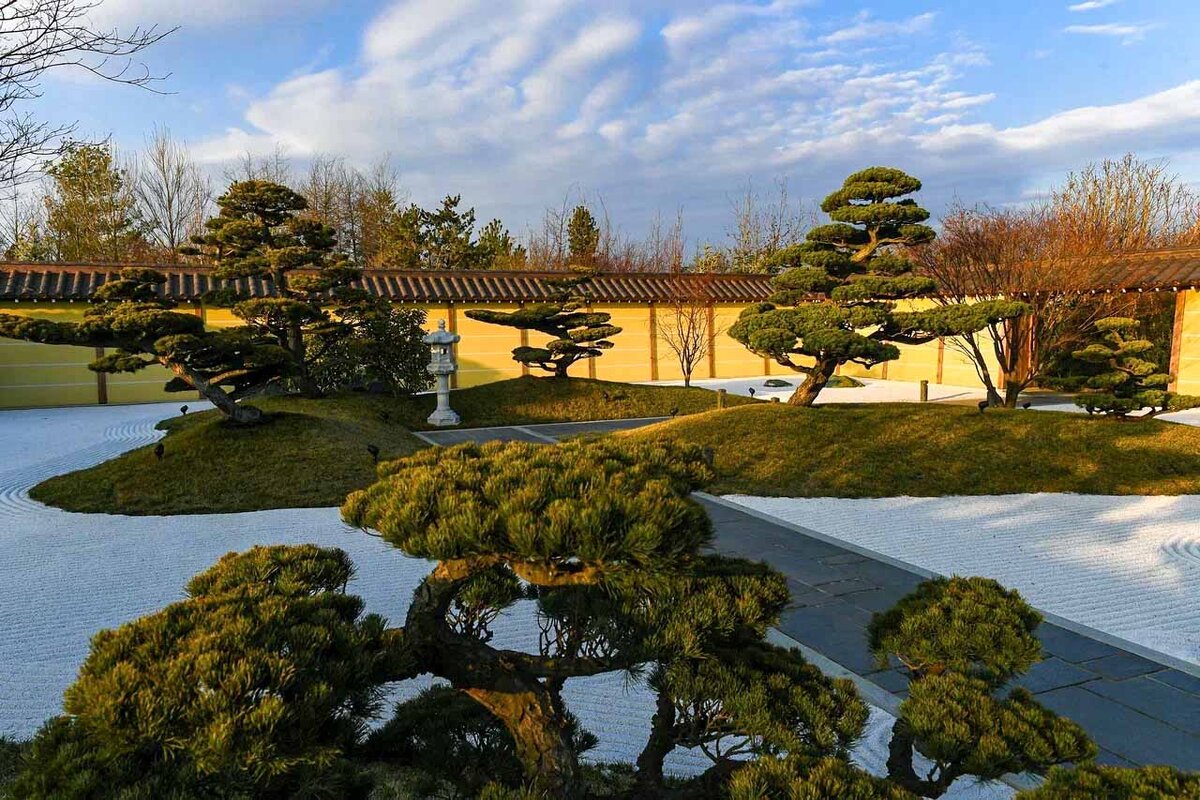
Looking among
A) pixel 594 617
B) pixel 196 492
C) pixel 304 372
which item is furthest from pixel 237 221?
pixel 594 617

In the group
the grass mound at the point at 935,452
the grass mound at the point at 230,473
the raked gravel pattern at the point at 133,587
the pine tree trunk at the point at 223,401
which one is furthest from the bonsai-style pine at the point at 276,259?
the grass mound at the point at 935,452

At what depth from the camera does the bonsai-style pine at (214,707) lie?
63.2 inches

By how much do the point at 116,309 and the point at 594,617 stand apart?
29.5ft

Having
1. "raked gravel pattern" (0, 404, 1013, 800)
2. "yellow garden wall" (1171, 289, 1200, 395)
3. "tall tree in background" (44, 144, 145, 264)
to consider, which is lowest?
"raked gravel pattern" (0, 404, 1013, 800)

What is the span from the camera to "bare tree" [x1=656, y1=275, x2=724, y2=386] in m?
20.4

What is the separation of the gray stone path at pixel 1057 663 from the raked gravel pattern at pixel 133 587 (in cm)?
68

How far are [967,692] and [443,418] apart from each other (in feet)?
41.2

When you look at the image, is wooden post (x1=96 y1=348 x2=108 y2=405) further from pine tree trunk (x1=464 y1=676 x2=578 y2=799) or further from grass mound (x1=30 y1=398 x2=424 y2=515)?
pine tree trunk (x1=464 y1=676 x2=578 y2=799)

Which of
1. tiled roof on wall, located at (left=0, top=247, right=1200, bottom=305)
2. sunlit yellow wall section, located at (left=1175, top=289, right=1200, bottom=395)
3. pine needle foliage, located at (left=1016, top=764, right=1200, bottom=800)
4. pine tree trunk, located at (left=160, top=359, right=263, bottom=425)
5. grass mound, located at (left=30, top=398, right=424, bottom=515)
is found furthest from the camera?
sunlit yellow wall section, located at (left=1175, top=289, right=1200, bottom=395)

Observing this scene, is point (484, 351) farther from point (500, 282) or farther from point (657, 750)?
point (657, 750)

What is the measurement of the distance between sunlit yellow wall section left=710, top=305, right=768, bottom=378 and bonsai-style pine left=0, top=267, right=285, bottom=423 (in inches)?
555

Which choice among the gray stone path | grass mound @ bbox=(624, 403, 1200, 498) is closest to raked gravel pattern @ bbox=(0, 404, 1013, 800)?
the gray stone path

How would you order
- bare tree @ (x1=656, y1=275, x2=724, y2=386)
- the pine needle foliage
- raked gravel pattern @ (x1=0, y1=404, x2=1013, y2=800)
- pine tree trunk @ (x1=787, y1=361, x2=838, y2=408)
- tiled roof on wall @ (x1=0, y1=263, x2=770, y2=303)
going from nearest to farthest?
the pine needle foliage < raked gravel pattern @ (x1=0, y1=404, x2=1013, y2=800) < pine tree trunk @ (x1=787, y1=361, x2=838, y2=408) < tiled roof on wall @ (x1=0, y1=263, x2=770, y2=303) < bare tree @ (x1=656, y1=275, x2=724, y2=386)

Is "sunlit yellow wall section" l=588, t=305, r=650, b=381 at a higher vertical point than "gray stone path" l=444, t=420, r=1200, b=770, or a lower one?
higher
